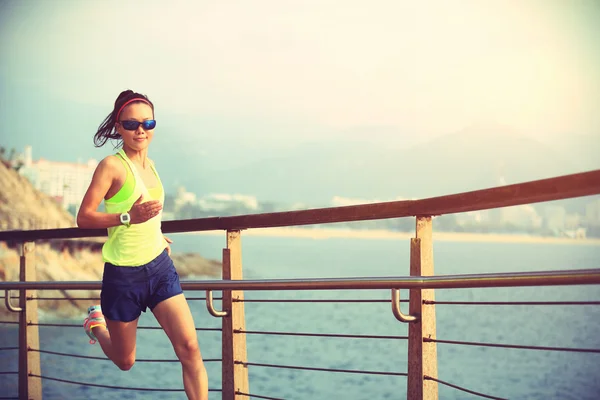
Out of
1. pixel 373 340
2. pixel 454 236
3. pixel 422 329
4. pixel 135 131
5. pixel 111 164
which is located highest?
pixel 135 131

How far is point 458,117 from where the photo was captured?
258 feet

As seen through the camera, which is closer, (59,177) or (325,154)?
(59,177)

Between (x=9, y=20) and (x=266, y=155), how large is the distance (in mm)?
35615

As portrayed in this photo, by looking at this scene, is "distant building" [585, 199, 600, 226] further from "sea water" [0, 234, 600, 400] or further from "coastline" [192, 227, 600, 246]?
"sea water" [0, 234, 600, 400]

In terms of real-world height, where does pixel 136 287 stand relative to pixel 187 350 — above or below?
above

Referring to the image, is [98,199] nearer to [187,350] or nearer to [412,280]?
[187,350]

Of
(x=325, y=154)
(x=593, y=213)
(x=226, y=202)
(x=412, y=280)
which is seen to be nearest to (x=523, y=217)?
(x=593, y=213)

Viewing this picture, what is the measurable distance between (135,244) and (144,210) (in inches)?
7.8

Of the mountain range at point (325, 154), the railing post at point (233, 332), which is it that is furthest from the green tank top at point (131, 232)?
the mountain range at point (325, 154)

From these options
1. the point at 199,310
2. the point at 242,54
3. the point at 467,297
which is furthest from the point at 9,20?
the point at 467,297

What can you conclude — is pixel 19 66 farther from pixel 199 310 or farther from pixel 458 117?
pixel 458 117

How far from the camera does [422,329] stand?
262 centimetres

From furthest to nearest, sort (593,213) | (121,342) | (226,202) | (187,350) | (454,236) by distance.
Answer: (226,202) < (454,236) < (593,213) < (121,342) < (187,350)

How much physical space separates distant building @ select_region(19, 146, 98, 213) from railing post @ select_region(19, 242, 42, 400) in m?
59.7
